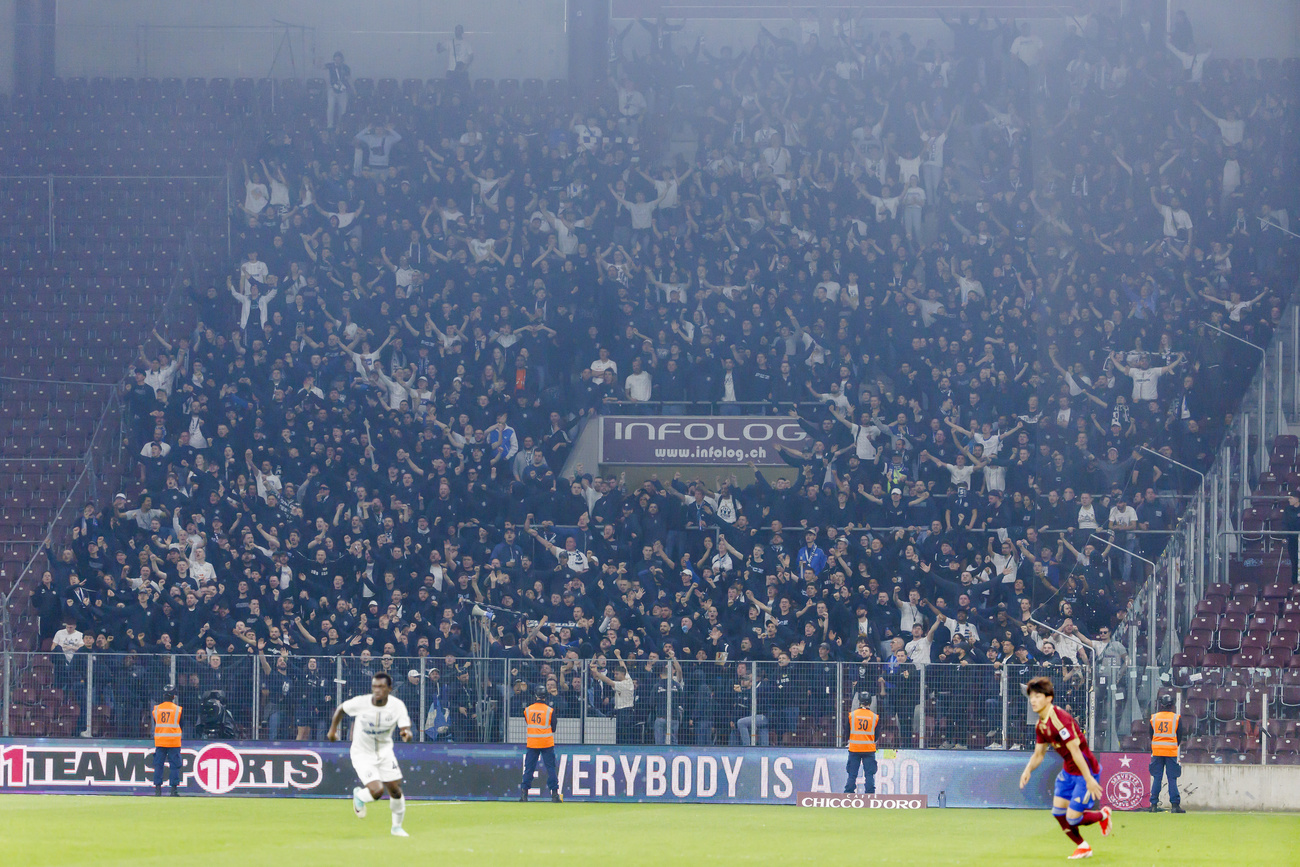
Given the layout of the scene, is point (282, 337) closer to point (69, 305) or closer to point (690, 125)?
point (69, 305)

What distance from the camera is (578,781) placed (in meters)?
27.4

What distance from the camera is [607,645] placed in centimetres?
2748

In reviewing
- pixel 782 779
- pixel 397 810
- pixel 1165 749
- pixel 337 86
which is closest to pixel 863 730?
pixel 782 779

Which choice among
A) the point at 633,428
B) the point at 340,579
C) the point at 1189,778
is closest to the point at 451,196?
the point at 633,428

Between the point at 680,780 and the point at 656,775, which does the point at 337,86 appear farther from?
the point at 680,780

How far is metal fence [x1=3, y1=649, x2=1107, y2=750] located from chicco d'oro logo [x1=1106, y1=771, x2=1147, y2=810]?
989 mm

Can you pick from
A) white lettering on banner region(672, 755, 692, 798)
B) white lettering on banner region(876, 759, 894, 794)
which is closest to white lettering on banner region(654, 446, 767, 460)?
white lettering on banner region(672, 755, 692, 798)

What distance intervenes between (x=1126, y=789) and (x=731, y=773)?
5920 mm

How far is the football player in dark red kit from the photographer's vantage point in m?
15.6

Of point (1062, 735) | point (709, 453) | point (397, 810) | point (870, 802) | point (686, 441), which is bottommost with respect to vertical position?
point (870, 802)

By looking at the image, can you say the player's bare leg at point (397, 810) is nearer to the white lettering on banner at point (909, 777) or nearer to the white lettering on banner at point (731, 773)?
the white lettering on banner at point (731, 773)

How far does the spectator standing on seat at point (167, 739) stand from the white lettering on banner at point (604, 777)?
6328 mm

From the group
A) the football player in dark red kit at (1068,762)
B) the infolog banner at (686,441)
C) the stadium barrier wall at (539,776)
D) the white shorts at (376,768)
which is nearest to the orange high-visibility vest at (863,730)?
the stadium barrier wall at (539,776)

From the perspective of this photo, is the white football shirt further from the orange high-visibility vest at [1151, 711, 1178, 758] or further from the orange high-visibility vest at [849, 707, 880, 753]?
the orange high-visibility vest at [1151, 711, 1178, 758]
